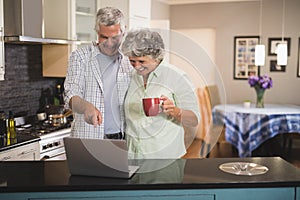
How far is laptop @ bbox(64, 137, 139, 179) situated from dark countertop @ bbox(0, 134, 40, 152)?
4.46 feet

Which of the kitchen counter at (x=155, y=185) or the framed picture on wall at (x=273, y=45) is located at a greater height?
the framed picture on wall at (x=273, y=45)

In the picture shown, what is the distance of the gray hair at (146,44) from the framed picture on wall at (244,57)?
5.73m

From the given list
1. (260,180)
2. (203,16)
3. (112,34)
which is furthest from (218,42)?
(260,180)

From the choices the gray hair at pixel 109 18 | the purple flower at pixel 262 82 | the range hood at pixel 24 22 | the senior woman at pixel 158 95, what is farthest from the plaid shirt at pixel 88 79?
the purple flower at pixel 262 82

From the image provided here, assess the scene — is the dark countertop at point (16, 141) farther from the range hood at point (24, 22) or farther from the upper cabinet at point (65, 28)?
the upper cabinet at point (65, 28)

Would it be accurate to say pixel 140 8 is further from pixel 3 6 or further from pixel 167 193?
pixel 167 193

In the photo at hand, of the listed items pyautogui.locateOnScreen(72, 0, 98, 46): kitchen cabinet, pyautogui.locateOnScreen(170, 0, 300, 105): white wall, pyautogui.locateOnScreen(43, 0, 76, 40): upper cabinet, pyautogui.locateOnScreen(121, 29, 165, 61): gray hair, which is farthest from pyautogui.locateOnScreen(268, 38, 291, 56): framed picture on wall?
pyautogui.locateOnScreen(121, 29, 165, 61): gray hair

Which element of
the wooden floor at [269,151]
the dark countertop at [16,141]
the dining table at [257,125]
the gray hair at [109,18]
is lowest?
the wooden floor at [269,151]

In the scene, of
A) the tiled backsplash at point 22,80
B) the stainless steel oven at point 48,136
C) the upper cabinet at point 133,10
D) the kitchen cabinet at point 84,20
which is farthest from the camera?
the upper cabinet at point 133,10

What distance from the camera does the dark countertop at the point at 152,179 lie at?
Result: 1706 millimetres

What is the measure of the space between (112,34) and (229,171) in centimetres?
96

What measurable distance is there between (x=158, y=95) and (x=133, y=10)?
9.32 feet

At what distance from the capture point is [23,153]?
3.21 meters

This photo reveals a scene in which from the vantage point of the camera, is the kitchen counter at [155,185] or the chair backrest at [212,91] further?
the chair backrest at [212,91]
